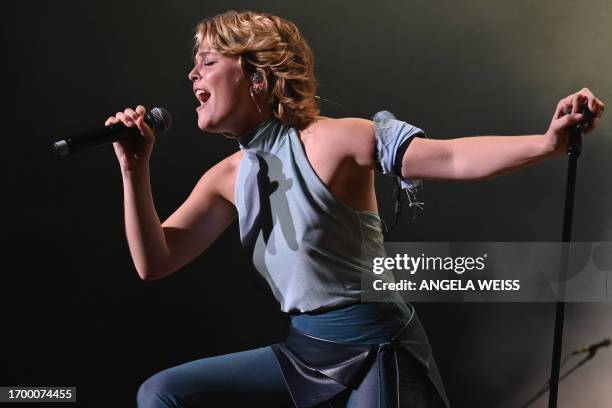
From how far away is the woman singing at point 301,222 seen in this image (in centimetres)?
141

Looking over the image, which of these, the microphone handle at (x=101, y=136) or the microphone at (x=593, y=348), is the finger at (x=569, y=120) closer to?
the microphone handle at (x=101, y=136)

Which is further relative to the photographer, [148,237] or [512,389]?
[512,389]

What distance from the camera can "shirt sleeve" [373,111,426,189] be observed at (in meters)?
1.37

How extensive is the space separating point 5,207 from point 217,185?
112cm

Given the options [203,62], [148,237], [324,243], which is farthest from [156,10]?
[324,243]

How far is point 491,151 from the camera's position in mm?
1265

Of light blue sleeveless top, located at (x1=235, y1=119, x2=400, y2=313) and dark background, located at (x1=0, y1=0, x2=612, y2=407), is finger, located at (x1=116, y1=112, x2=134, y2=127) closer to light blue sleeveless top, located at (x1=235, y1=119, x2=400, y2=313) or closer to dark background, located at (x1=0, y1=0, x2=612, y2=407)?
light blue sleeveless top, located at (x1=235, y1=119, x2=400, y2=313)

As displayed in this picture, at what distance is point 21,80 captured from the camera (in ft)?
8.21

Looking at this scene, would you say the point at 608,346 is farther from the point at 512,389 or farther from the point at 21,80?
the point at 21,80

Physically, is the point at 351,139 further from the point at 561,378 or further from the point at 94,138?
the point at 561,378

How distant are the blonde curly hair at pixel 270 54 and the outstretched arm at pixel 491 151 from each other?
304 millimetres

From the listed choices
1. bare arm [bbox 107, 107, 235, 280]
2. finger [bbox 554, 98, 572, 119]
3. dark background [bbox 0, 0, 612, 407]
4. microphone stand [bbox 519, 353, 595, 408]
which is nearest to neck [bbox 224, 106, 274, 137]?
bare arm [bbox 107, 107, 235, 280]

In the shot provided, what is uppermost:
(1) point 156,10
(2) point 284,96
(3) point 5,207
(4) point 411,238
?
(1) point 156,10

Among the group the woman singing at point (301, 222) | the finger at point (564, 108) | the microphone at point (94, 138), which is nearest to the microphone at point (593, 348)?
the woman singing at point (301, 222)
